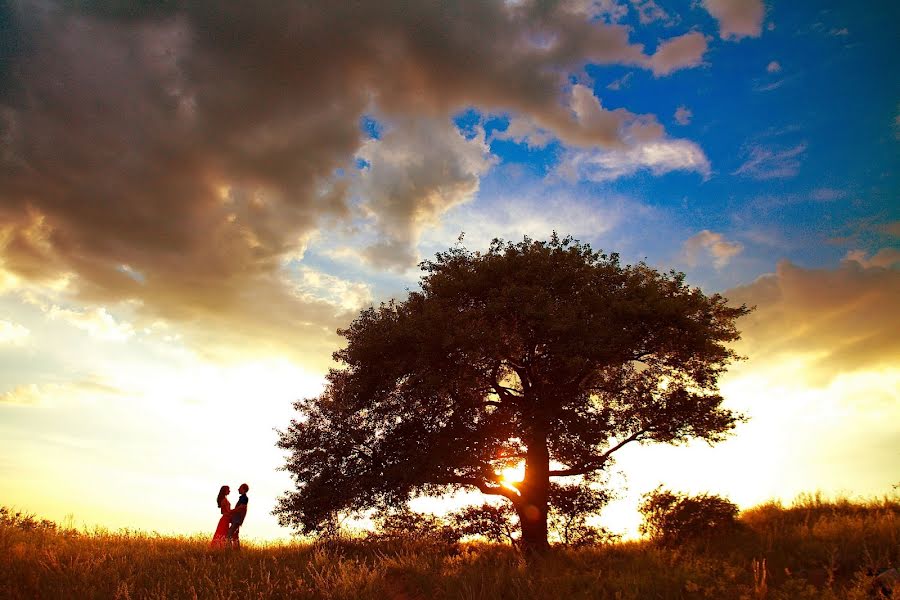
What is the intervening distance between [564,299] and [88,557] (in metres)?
16.5

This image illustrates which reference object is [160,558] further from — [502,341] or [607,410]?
[607,410]

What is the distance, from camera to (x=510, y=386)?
22844 millimetres

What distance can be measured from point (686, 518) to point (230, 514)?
15.7m

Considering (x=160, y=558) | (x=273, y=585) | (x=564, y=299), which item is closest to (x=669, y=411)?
(x=564, y=299)

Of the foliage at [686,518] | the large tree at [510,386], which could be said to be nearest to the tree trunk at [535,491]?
the large tree at [510,386]

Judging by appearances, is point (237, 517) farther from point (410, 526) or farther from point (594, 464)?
point (594, 464)

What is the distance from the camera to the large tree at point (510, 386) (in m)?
19.8

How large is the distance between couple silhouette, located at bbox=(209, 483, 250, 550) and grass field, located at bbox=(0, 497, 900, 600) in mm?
1702

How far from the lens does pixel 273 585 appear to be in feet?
38.7

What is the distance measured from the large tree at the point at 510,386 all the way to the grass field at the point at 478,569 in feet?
10.2

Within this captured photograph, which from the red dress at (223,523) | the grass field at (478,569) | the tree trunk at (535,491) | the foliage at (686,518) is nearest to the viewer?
the grass field at (478,569)

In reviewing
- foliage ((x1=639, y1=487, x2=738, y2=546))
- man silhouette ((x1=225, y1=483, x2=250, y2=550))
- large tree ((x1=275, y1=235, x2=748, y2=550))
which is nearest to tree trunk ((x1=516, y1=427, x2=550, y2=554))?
large tree ((x1=275, y1=235, x2=748, y2=550))

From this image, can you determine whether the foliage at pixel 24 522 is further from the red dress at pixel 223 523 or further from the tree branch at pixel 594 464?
the tree branch at pixel 594 464

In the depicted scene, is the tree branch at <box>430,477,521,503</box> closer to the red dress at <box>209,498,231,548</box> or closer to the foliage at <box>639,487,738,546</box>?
the foliage at <box>639,487,738,546</box>
